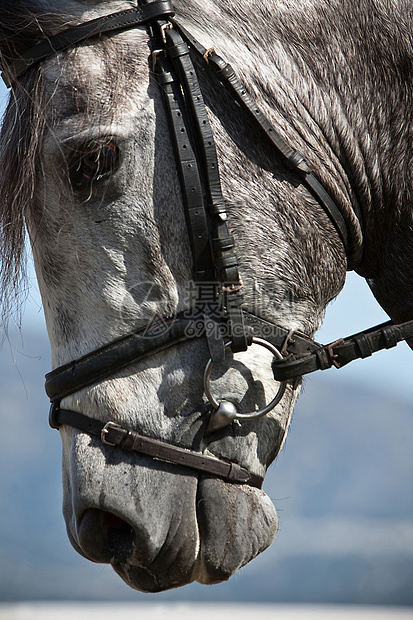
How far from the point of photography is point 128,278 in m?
1.49

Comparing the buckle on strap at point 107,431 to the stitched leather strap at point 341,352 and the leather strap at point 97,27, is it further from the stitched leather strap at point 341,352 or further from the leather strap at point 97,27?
the leather strap at point 97,27

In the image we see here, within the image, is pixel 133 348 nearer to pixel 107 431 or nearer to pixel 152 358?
pixel 152 358

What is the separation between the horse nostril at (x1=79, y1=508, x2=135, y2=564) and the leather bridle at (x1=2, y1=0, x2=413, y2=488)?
0.62 ft

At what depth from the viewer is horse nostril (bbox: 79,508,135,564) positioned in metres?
1.44

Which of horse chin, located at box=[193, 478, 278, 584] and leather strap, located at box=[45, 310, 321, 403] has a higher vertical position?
leather strap, located at box=[45, 310, 321, 403]

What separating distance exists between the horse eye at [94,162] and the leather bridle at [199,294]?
6.4 inches

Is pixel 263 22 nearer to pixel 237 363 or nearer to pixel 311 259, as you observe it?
pixel 311 259

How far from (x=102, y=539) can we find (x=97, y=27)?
50.2 inches

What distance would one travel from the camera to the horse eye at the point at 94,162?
4.87ft

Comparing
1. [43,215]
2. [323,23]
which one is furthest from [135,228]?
[323,23]

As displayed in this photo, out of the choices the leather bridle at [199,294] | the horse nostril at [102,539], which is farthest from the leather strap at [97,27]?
the horse nostril at [102,539]

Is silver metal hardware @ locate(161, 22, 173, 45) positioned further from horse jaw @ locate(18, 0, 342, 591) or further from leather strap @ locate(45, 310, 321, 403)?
leather strap @ locate(45, 310, 321, 403)

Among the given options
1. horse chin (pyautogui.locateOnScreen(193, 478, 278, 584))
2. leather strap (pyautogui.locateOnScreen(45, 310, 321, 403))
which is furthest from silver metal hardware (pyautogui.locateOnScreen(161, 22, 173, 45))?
horse chin (pyautogui.locateOnScreen(193, 478, 278, 584))

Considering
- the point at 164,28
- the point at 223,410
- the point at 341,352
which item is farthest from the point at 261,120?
the point at 223,410
